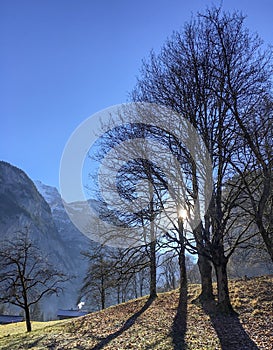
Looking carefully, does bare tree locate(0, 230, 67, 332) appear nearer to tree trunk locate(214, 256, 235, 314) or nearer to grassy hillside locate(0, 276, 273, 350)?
grassy hillside locate(0, 276, 273, 350)

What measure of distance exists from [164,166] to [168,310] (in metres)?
6.62

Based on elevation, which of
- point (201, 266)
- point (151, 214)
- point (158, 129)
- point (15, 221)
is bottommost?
point (201, 266)

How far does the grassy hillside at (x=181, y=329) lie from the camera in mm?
8703

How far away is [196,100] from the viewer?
10.3m

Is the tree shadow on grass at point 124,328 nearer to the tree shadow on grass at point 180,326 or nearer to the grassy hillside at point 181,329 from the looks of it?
the grassy hillside at point 181,329

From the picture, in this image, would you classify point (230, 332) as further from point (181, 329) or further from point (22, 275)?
point (22, 275)

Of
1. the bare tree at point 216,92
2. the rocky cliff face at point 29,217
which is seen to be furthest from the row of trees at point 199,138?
the rocky cliff face at point 29,217

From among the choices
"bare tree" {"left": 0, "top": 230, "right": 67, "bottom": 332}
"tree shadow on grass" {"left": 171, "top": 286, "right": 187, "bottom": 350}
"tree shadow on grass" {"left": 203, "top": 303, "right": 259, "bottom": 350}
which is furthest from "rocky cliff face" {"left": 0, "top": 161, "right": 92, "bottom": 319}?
"tree shadow on grass" {"left": 203, "top": 303, "right": 259, "bottom": 350}

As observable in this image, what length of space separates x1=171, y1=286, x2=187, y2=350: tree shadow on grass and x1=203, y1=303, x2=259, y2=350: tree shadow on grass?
95cm

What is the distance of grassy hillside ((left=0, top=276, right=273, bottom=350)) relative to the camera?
28.6 ft

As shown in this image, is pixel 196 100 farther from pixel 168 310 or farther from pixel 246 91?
pixel 168 310

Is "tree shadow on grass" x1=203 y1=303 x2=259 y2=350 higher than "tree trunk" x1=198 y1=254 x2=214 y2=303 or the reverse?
the reverse

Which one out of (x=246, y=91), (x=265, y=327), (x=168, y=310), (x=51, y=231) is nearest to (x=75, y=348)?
(x=168, y=310)

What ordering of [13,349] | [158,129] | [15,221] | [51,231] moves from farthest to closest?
[51,231]
[15,221]
[13,349]
[158,129]
